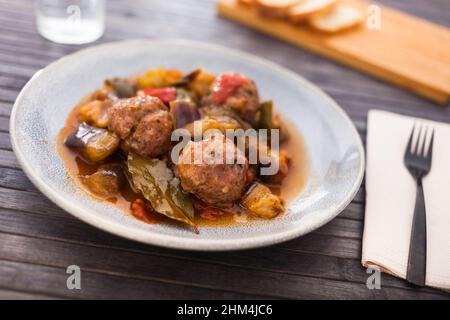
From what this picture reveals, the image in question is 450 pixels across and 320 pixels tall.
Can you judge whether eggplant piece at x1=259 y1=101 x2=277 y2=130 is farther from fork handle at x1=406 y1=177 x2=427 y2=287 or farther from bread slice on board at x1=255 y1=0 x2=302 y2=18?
bread slice on board at x1=255 y1=0 x2=302 y2=18

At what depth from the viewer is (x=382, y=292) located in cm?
241

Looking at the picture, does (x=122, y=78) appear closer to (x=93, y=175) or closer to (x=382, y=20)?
(x=93, y=175)

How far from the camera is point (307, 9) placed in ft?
14.9

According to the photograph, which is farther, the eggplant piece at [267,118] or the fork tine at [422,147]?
the fork tine at [422,147]

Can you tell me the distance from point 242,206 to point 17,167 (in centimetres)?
122

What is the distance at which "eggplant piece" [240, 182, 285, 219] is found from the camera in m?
2.60

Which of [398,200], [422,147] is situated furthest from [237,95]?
[422,147]

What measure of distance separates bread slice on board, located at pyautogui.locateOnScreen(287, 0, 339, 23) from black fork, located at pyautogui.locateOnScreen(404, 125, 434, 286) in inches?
62.2

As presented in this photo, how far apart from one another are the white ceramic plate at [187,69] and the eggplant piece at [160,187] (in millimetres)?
115

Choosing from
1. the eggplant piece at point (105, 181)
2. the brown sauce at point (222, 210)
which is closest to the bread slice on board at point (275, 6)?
the brown sauce at point (222, 210)

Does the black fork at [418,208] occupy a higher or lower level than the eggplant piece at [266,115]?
lower

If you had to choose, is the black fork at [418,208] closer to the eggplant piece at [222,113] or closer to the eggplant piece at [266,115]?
the eggplant piece at [266,115]

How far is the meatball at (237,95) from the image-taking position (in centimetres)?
303

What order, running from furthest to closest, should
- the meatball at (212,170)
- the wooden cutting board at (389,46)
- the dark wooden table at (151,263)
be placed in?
the wooden cutting board at (389,46) → the meatball at (212,170) → the dark wooden table at (151,263)
